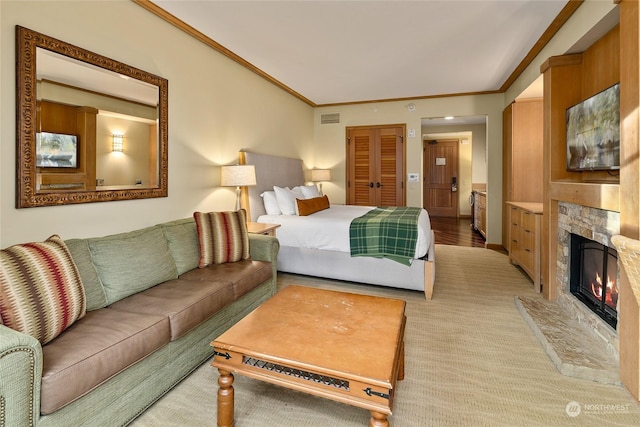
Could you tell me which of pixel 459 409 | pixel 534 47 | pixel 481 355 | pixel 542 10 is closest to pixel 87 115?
pixel 459 409

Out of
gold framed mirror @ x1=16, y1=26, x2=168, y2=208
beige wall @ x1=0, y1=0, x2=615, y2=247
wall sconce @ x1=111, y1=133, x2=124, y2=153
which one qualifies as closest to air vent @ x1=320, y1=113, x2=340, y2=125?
beige wall @ x1=0, y1=0, x2=615, y2=247

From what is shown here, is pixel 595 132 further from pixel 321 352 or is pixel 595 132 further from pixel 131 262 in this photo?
pixel 131 262

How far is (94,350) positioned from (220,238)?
1429mm

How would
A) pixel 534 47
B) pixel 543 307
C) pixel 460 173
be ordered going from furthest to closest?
pixel 460 173
pixel 534 47
pixel 543 307

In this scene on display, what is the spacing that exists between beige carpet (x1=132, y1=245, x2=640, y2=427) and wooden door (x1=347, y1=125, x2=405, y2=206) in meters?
3.89

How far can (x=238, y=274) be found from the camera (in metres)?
2.46

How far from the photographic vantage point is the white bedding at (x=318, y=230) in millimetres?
3533

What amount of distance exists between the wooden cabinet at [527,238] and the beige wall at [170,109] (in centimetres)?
340

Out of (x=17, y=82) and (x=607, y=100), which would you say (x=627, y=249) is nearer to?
(x=607, y=100)

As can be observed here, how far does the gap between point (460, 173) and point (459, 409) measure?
888cm

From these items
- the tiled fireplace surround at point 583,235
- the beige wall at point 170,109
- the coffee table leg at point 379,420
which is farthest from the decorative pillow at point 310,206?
the coffee table leg at point 379,420

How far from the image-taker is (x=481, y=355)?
2.19 meters

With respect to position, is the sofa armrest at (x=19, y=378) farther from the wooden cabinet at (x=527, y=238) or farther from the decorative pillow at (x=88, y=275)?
the wooden cabinet at (x=527, y=238)

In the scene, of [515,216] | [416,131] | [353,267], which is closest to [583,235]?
[515,216]
